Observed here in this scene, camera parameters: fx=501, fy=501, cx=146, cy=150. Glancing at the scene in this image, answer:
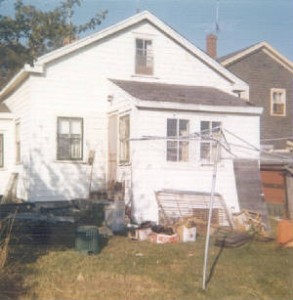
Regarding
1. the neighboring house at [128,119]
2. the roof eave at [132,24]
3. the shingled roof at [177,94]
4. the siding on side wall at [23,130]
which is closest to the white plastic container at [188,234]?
the neighboring house at [128,119]

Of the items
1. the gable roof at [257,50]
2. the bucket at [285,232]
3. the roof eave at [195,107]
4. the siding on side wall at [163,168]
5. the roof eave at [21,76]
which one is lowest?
the bucket at [285,232]

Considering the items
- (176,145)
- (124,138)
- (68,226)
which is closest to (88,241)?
(68,226)

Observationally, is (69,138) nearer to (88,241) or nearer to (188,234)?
(188,234)

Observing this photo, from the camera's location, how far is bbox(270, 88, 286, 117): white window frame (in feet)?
97.2

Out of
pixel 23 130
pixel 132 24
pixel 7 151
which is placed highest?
pixel 132 24

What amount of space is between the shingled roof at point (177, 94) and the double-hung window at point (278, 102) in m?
10.9

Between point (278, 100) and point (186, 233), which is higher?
point (278, 100)

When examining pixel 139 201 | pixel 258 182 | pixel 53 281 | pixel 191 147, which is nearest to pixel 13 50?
pixel 53 281

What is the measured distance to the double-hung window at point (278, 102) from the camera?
2969 cm

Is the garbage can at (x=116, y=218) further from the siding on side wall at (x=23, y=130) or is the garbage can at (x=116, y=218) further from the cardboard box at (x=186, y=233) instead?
the siding on side wall at (x=23, y=130)

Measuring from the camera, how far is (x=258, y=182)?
16.2 m

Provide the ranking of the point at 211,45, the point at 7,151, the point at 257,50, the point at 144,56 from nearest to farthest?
1. the point at 144,56
2. the point at 7,151
3. the point at 257,50
4. the point at 211,45

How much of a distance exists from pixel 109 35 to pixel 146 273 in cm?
1154

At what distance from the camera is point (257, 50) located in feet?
96.6
